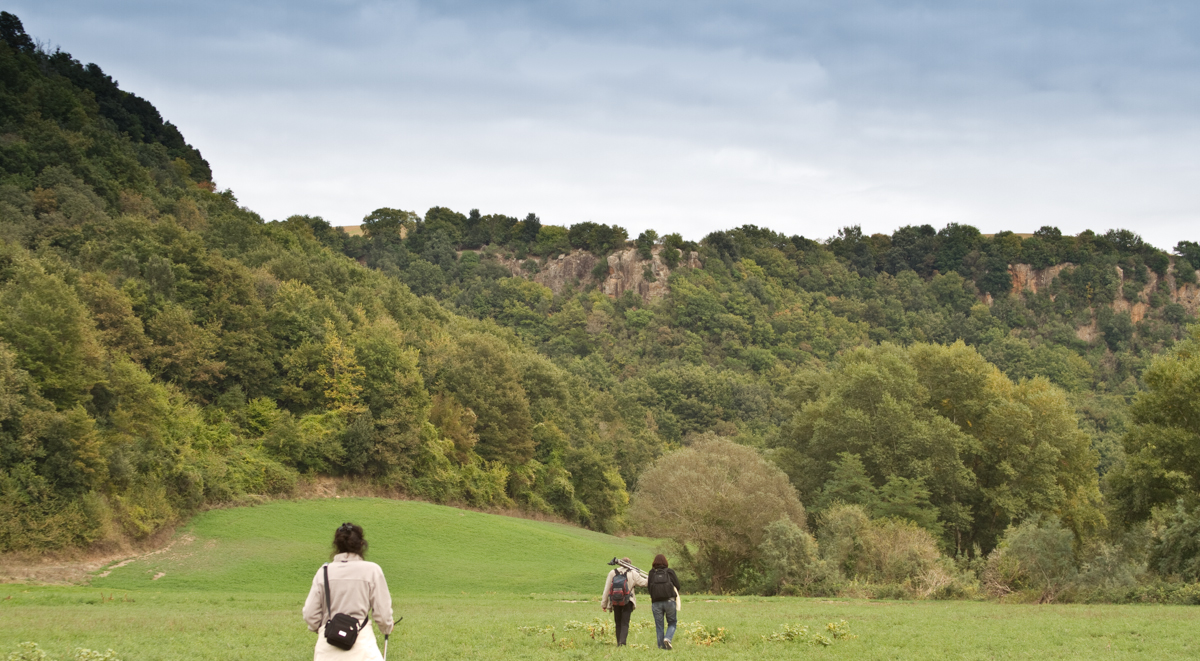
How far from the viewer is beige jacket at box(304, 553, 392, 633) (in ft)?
27.1

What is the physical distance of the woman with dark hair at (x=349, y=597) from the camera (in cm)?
826

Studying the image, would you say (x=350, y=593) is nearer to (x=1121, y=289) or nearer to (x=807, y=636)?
(x=807, y=636)

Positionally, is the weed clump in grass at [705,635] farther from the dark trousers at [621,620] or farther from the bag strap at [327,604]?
the bag strap at [327,604]

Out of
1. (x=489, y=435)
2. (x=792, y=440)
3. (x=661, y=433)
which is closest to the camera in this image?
(x=792, y=440)

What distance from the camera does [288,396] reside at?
61781 mm

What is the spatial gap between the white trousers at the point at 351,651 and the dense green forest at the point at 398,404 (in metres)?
29.9

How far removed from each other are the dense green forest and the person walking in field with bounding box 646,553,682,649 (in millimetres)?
21401

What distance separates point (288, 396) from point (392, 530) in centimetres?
1553

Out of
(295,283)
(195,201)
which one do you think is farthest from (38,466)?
(195,201)

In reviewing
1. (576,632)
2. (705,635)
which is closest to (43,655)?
(576,632)

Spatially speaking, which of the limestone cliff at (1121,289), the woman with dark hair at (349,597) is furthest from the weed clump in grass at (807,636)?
the limestone cliff at (1121,289)

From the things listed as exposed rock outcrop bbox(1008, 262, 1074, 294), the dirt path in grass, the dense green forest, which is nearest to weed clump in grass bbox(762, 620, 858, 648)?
the dense green forest

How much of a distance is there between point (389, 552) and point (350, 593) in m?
40.8

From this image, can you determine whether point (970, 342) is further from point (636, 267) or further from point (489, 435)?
point (489, 435)
